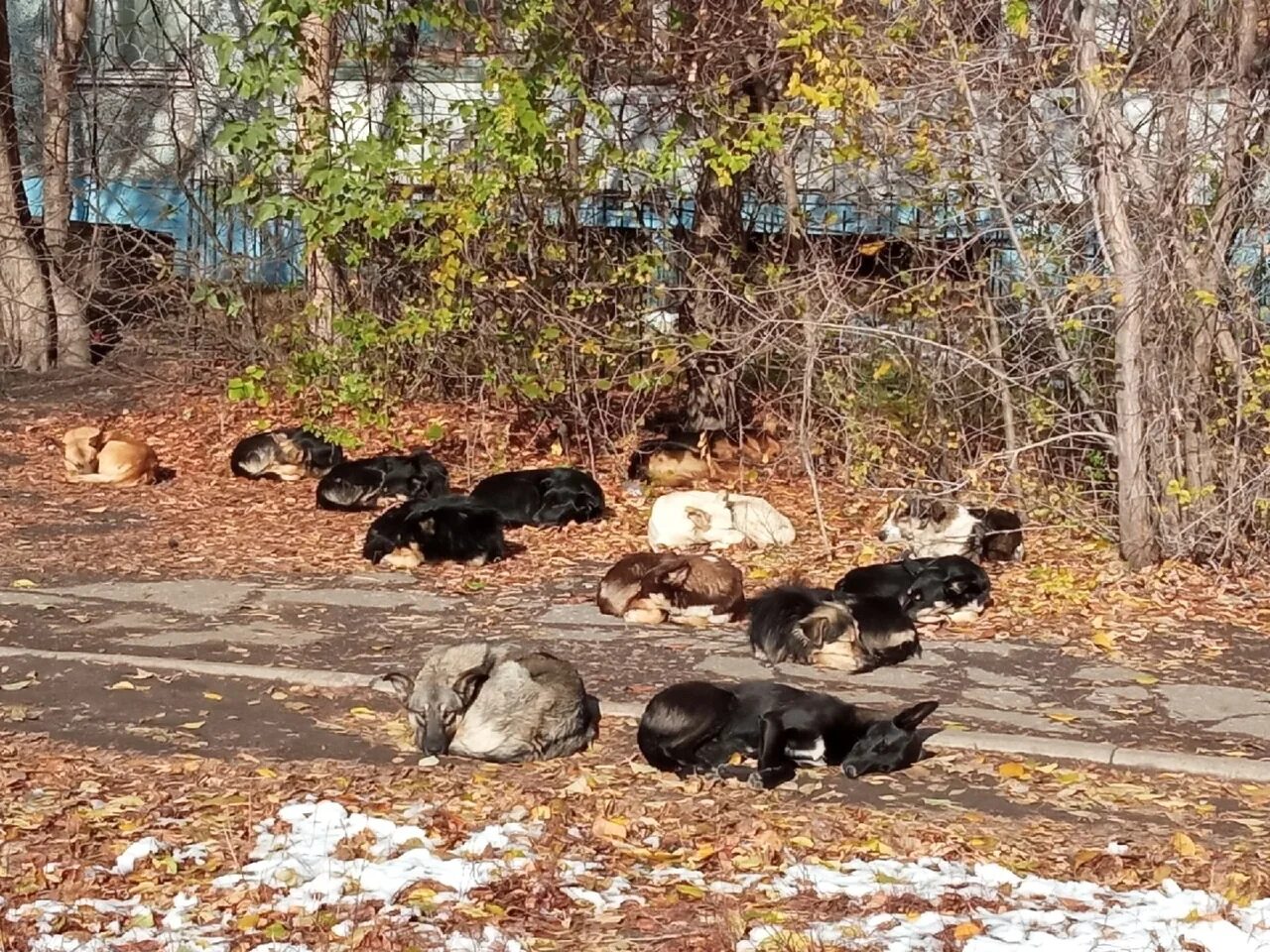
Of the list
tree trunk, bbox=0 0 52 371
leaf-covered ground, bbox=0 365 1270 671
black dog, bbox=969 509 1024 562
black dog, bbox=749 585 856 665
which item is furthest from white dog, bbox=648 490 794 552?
tree trunk, bbox=0 0 52 371

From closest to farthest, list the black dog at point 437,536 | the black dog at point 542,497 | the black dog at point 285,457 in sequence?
1. the black dog at point 437,536
2. the black dog at point 542,497
3. the black dog at point 285,457

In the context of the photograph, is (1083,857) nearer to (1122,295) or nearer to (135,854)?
(135,854)

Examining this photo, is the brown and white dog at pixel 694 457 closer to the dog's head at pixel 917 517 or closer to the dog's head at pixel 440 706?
the dog's head at pixel 917 517

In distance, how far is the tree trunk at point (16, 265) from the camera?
61.4 feet

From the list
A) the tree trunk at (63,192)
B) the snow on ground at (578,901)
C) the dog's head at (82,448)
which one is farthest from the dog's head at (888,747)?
the tree trunk at (63,192)

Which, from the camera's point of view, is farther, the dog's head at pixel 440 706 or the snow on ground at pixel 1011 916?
the dog's head at pixel 440 706

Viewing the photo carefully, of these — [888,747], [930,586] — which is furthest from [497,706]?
[930,586]

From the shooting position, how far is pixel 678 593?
32.1 ft

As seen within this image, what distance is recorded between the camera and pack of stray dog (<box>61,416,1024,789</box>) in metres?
A: 7.13

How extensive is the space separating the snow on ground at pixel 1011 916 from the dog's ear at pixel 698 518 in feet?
18.7

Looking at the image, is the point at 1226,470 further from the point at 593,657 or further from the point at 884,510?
the point at 593,657

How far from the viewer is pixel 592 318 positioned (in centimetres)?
1434

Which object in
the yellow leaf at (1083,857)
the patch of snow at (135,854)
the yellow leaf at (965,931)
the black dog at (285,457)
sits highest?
the black dog at (285,457)

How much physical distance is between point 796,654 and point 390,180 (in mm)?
6210
